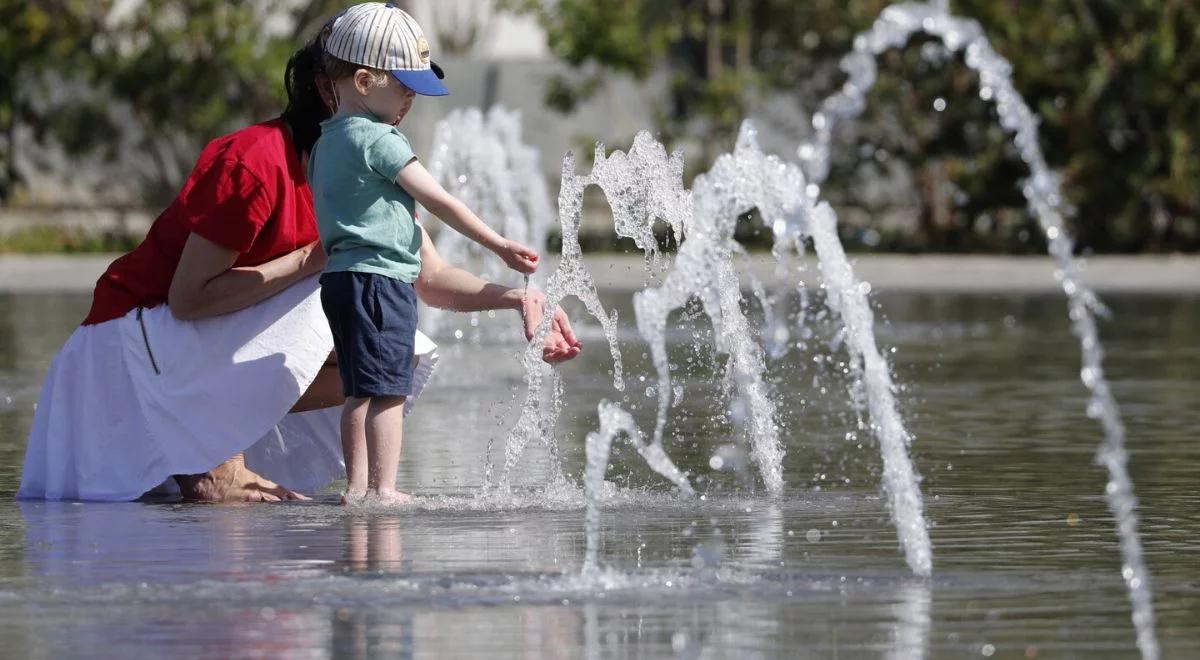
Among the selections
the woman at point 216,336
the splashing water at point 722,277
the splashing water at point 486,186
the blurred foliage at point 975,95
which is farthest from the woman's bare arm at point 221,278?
the blurred foliage at point 975,95

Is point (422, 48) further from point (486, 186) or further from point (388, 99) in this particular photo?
point (486, 186)

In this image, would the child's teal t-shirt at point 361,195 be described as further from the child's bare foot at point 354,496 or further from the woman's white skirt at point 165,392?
the child's bare foot at point 354,496

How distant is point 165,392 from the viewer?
265 inches

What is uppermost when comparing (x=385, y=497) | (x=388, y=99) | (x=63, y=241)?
(x=63, y=241)

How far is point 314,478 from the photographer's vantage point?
710cm

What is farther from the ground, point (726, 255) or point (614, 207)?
point (614, 207)

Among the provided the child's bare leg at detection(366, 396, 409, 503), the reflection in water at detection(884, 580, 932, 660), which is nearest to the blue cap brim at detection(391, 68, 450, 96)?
the child's bare leg at detection(366, 396, 409, 503)

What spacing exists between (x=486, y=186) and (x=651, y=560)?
12.4 meters

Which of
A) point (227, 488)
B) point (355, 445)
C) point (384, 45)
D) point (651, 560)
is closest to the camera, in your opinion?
point (651, 560)

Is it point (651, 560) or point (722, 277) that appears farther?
point (722, 277)

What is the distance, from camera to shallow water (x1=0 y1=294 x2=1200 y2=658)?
4656mm

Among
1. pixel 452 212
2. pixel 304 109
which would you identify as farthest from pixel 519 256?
pixel 304 109

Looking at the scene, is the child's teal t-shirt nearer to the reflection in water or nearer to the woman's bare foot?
the woman's bare foot

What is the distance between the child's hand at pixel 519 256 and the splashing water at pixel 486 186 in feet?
27.6
